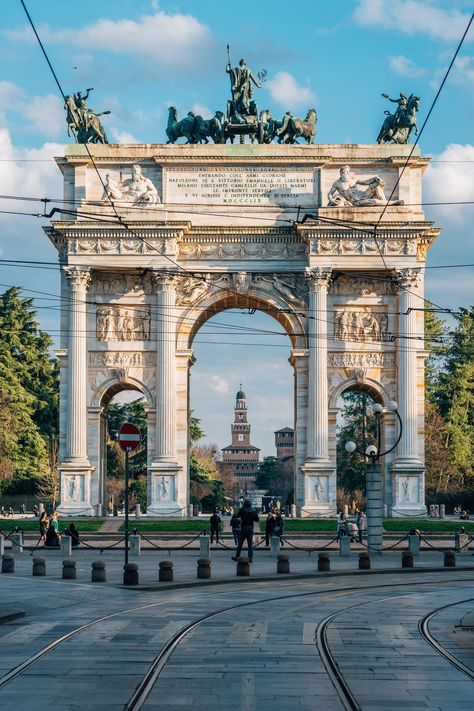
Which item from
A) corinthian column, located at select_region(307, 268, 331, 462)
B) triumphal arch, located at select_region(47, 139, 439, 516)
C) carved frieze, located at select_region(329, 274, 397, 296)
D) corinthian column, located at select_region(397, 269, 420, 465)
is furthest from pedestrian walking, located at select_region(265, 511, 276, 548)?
carved frieze, located at select_region(329, 274, 397, 296)

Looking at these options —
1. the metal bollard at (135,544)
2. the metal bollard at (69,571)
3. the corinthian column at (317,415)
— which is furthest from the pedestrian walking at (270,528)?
the metal bollard at (69,571)

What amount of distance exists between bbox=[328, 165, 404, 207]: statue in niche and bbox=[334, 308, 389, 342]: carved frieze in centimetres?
505

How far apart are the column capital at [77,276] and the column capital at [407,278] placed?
14.3m

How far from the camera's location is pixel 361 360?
6438cm

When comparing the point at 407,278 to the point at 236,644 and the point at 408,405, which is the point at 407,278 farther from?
the point at 236,644

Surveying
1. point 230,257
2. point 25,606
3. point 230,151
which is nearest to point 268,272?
point 230,257

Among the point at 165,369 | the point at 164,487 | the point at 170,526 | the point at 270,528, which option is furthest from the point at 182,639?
the point at 165,369

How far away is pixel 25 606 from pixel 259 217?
40.0 meters

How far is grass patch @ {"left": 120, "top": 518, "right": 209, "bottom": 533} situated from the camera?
56344mm

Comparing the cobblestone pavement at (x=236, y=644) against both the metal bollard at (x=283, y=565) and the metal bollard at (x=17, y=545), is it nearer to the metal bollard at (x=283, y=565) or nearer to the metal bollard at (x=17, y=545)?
the metal bollard at (x=283, y=565)

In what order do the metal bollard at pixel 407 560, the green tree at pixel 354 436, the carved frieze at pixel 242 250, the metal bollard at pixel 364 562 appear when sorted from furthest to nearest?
the green tree at pixel 354 436, the carved frieze at pixel 242 250, the metal bollard at pixel 407 560, the metal bollard at pixel 364 562

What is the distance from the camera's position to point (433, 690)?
15.2 m

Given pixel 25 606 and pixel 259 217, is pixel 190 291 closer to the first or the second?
pixel 259 217

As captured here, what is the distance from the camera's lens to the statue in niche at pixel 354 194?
63.3 m
